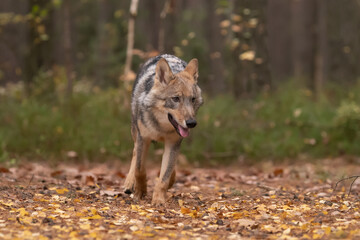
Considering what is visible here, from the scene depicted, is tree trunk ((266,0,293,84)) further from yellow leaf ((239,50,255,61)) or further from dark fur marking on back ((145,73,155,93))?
dark fur marking on back ((145,73,155,93))

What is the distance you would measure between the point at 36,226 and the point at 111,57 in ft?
53.7

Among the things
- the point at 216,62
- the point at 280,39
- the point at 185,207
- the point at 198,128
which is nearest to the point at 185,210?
the point at 185,207

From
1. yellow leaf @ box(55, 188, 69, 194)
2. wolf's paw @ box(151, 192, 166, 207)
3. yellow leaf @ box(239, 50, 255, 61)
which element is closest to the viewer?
wolf's paw @ box(151, 192, 166, 207)

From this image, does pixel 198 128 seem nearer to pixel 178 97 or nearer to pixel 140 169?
pixel 140 169

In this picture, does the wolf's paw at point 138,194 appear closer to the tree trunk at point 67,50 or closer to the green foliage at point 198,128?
the green foliage at point 198,128

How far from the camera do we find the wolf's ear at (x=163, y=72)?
6.08 meters

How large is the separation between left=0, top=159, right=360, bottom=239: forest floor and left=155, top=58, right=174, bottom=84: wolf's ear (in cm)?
159

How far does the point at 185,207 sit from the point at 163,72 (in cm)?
177

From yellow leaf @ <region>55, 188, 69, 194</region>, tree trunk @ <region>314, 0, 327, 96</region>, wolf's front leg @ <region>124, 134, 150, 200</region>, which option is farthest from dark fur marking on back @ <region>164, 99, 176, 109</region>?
tree trunk @ <region>314, 0, 327, 96</region>

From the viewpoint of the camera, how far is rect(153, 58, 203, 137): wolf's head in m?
5.71

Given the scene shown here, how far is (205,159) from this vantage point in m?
9.89

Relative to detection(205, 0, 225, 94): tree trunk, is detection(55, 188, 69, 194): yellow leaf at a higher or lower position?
lower

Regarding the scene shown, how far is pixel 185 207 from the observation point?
5855mm

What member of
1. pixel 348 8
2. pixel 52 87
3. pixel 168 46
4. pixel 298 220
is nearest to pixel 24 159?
Result: pixel 52 87
